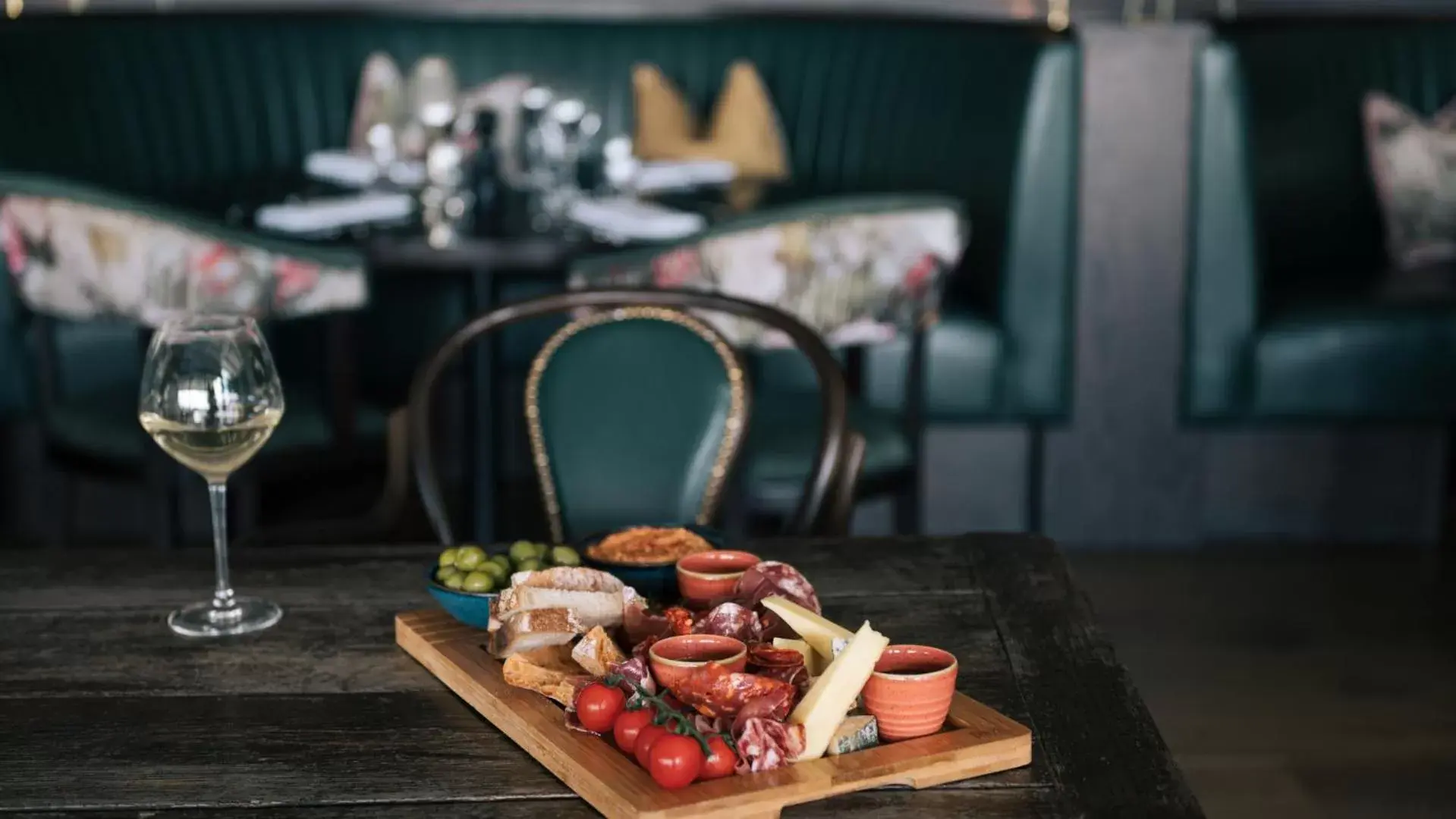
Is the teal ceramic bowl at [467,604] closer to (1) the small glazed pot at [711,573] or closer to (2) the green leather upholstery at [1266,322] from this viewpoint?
(1) the small glazed pot at [711,573]

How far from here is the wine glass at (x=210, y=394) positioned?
50.6 inches

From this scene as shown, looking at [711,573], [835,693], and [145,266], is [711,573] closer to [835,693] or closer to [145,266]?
[835,693]

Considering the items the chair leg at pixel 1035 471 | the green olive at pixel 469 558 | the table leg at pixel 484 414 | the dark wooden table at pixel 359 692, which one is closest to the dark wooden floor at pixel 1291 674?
the chair leg at pixel 1035 471

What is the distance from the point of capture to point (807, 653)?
1115 millimetres

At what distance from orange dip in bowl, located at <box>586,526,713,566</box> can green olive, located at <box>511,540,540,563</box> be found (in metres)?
0.07

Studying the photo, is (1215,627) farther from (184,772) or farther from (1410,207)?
(184,772)

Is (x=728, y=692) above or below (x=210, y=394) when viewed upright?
below

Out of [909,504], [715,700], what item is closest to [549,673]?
[715,700]

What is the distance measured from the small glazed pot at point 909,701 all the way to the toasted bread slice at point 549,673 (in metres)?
0.18

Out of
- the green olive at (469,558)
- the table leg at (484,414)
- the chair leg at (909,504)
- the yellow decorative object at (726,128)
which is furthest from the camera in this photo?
the yellow decorative object at (726,128)

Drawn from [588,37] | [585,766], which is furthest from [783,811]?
[588,37]

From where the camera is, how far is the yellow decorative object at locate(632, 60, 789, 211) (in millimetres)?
4316

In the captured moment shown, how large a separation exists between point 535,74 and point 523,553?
3399 mm

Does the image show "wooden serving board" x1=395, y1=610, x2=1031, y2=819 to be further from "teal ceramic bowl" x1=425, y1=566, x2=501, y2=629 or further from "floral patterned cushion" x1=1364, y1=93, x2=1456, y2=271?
"floral patterned cushion" x1=1364, y1=93, x2=1456, y2=271
